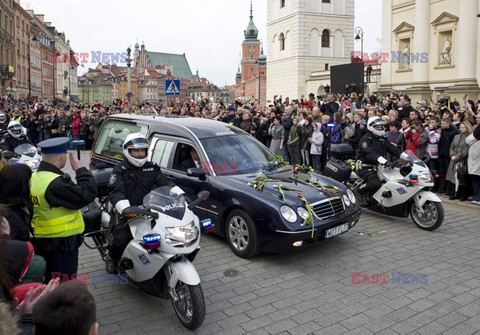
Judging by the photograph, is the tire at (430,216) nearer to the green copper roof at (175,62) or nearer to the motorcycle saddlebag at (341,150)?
the motorcycle saddlebag at (341,150)

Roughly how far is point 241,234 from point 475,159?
19.5 feet

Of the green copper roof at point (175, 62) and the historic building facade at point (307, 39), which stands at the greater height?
the green copper roof at point (175, 62)

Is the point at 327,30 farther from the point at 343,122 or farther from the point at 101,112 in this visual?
the point at 343,122

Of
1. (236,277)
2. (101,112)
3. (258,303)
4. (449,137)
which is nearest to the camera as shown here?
(258,303)

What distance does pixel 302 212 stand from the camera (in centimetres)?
641

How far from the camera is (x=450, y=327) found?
4645mm

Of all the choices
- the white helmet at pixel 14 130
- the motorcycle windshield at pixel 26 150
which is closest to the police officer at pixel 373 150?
the motorcycle windshield at pixel 26 150

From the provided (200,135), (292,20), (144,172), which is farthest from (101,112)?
(292,20)

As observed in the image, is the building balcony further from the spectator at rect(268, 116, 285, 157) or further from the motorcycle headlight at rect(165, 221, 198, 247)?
the motorcycle headlight at rect(165, 221, 198, 247)

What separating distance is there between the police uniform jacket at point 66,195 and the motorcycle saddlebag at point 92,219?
1.27m

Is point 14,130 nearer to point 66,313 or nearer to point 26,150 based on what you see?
point 26,150

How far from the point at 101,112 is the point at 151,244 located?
20.4m

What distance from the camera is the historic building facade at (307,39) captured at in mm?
57062

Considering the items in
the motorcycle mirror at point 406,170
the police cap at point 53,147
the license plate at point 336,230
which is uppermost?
the police cap at point 53,147
